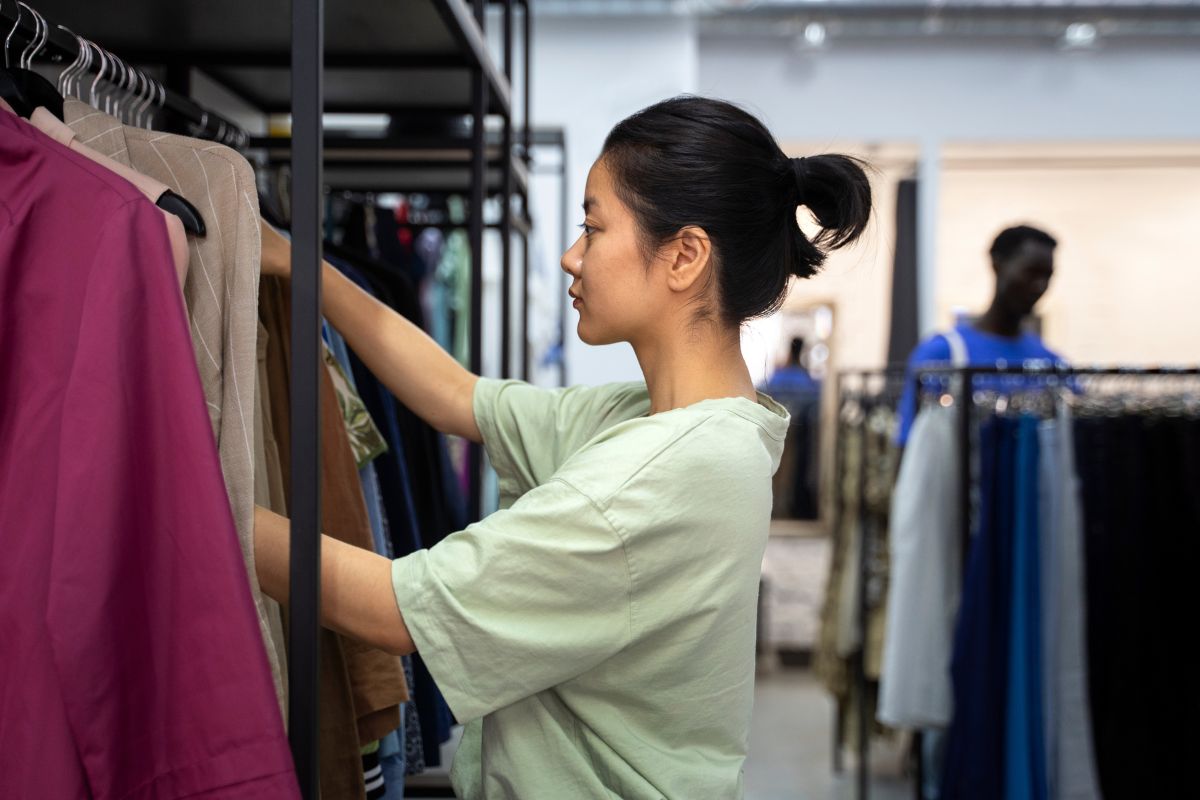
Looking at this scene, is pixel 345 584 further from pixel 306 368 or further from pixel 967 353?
pixel 967 353

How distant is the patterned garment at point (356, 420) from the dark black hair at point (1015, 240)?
2.35m

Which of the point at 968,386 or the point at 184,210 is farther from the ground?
the point at 184,210

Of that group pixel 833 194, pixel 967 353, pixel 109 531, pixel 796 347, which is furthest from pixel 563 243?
pixel 109 531

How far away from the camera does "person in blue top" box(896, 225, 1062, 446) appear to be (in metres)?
3.00

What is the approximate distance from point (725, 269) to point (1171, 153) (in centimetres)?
483

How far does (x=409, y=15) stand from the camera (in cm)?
137

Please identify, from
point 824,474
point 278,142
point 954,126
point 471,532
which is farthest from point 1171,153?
point 471,532

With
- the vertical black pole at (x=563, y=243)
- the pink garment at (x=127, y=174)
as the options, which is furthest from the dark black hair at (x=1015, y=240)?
the pink garment at (x=127, y=174)

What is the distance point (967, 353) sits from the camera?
10.2 feet

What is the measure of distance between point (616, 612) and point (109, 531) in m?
0.44

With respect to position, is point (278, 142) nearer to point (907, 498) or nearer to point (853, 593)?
point (907, 498)

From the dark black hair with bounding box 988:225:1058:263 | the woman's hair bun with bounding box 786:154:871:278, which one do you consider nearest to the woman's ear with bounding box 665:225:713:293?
the woman's hair bun with bounding box 786:154:871:278

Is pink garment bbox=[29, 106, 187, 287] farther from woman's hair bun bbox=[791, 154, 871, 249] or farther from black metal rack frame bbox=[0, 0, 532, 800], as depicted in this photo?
woman's hair bun bbox=[791, 154, 871, 249]

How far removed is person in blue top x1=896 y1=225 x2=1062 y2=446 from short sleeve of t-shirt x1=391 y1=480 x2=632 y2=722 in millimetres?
2216
